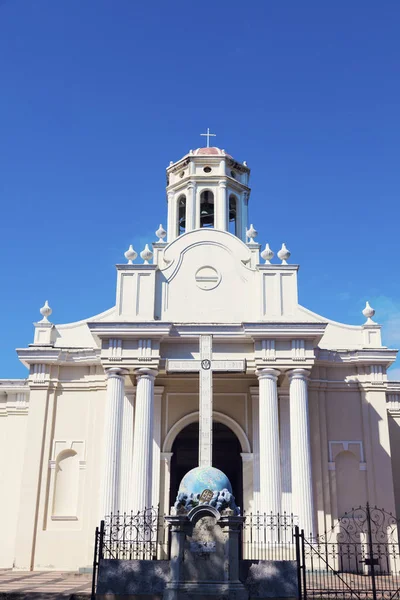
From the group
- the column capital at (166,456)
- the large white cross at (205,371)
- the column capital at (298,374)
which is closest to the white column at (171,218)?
the large white cross at (205,371)

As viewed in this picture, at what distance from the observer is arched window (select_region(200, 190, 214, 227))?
2436cm

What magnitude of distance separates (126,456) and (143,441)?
47.4 inches

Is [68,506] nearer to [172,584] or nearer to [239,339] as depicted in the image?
[239,339]

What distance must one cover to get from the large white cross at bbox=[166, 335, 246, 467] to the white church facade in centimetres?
5

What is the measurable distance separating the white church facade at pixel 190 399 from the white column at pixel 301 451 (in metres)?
0.04

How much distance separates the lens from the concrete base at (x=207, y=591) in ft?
37.8

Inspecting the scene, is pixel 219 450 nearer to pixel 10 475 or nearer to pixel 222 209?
pixel 10 475

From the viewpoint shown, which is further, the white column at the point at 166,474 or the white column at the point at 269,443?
the white column at the point at 166,474

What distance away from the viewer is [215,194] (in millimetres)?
23797

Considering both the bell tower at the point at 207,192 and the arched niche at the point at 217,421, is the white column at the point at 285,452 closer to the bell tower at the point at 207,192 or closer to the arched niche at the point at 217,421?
the arched niche at the point at 217,421

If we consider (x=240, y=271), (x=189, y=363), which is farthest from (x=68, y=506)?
(x=240, y=271)

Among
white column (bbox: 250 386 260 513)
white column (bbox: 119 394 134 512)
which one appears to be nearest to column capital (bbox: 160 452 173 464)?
white column (bbox: 119 394 134 512)

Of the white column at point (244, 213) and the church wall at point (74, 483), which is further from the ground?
the white column at point (244, 213)

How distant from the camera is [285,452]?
64.6 feet
